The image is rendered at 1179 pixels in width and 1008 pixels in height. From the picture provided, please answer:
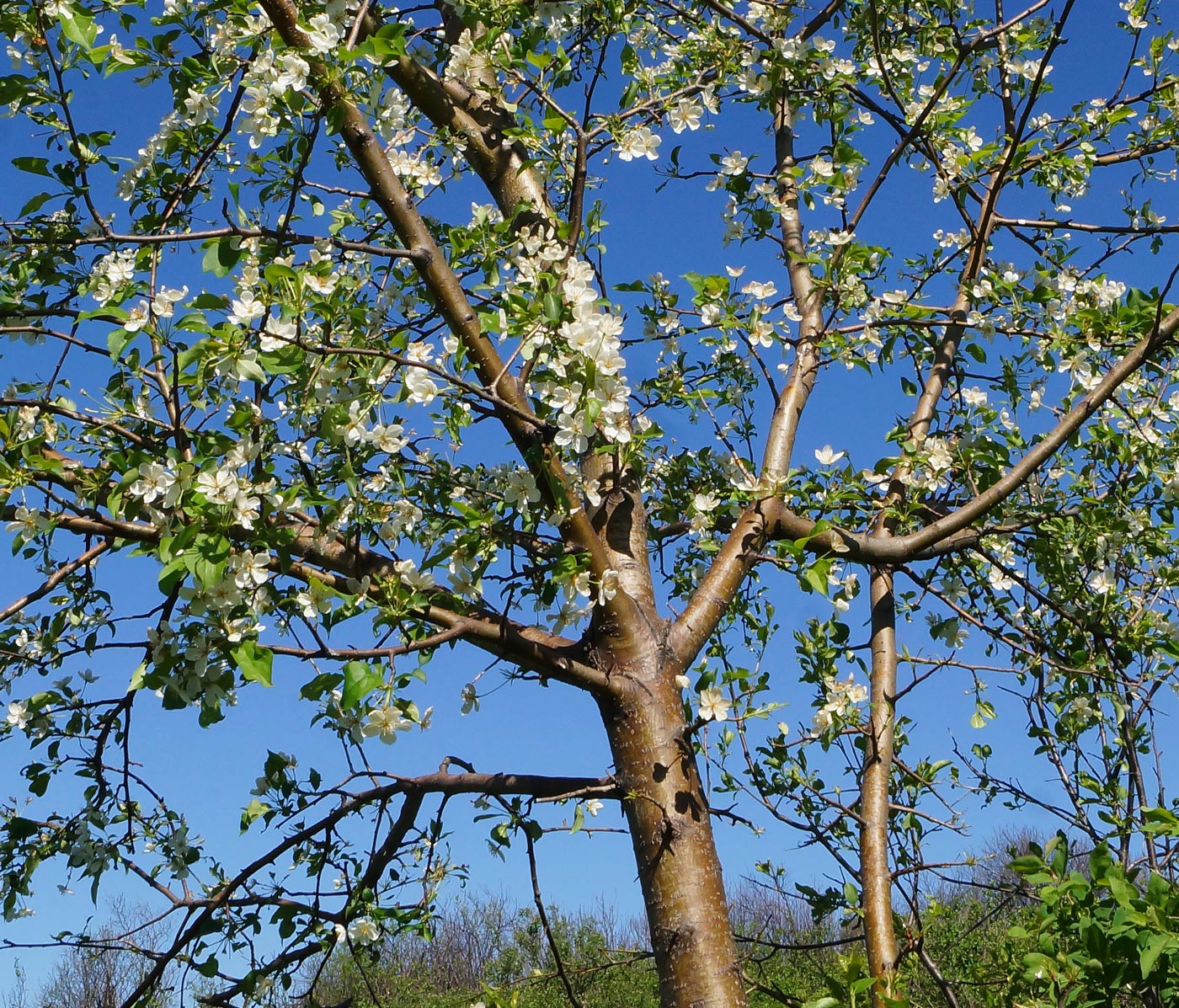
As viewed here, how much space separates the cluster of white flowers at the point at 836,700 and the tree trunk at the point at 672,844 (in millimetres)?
654

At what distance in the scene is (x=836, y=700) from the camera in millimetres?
2865

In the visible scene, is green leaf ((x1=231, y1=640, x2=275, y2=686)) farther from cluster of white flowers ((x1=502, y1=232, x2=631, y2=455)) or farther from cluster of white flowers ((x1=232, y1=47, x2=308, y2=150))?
cluster of white flowers ((x1=232, y1=47, x2=308, y2=150))

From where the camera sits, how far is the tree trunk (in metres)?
2.12

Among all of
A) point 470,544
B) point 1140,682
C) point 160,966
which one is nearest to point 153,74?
point 470,544

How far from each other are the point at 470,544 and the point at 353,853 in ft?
3.38

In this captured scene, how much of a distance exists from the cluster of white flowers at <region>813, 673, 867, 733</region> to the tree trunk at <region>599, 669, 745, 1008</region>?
2.15 feet

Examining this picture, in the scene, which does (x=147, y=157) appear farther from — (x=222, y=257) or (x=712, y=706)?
(x=712, y=706)

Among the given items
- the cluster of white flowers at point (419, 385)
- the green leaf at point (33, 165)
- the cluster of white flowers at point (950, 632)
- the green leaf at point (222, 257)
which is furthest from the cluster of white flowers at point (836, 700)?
the green leaf at point (33, 165)

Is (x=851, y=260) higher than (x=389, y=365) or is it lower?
higher

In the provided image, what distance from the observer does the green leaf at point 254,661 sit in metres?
1.63

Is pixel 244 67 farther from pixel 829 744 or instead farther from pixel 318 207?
pixel 829 744

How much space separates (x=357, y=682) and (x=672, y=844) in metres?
0.86

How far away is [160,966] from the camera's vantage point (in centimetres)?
242

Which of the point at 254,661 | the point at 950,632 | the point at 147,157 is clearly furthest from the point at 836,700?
the point at 147,157
